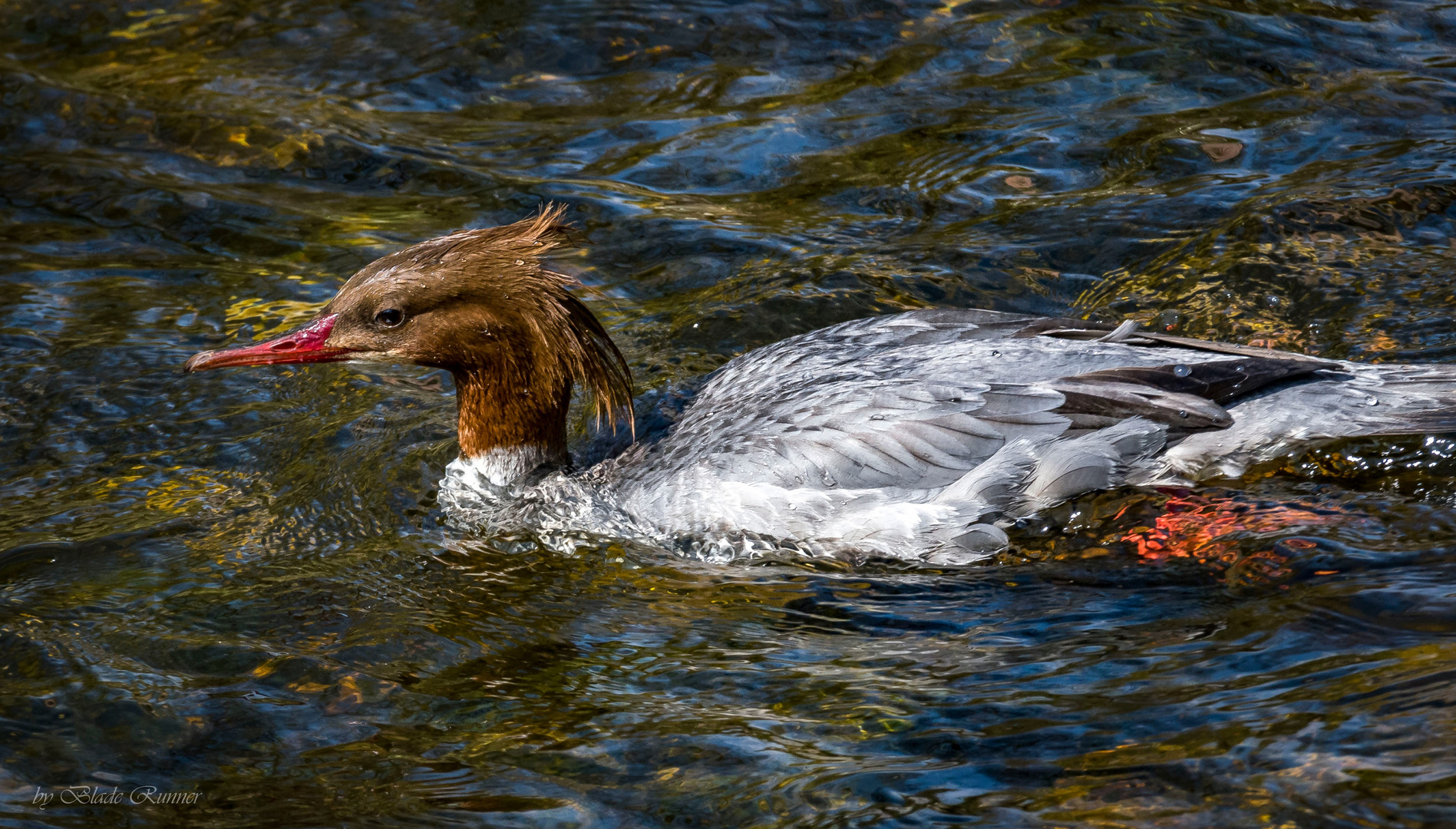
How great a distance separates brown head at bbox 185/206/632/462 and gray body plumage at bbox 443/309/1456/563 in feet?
2.02

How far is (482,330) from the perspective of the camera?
5719mm

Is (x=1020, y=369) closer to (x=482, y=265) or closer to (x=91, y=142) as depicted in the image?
(x=482, y=265)

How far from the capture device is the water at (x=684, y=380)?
13.1 ft

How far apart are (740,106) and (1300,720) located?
5833mm

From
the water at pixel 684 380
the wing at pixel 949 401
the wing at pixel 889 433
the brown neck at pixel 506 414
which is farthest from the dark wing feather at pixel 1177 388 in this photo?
the brown neck at pixel 506 414

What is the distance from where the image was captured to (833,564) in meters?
5.26

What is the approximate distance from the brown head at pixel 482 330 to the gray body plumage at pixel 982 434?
62cm

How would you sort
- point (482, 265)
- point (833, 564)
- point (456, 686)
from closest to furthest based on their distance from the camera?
1. point (456, 686)
2. point (833, 564)
3. point (482, 265)

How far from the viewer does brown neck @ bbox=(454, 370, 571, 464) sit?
5.89 metres

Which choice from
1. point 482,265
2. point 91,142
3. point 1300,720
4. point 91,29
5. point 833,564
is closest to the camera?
point 1300,720

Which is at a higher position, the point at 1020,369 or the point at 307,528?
the point at 1020,369

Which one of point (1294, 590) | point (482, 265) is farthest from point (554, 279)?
point (1294, 590)

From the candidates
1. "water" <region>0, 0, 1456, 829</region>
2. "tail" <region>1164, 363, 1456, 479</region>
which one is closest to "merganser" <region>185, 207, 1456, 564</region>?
"tail" <region>1164, 363, 1456, 479</region>

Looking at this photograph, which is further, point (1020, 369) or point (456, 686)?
point (1020, 369)
